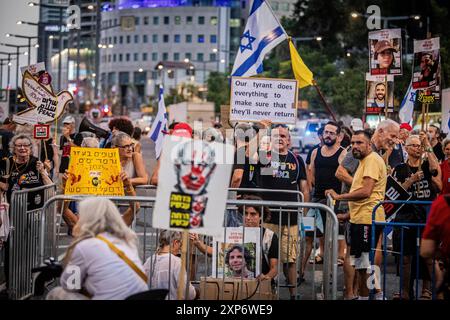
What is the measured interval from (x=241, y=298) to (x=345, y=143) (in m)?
7.57

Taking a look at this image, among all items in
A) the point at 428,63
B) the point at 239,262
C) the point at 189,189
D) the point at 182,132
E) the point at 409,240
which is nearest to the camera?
the point at 189,189

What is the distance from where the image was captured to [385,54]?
17422 millimetres

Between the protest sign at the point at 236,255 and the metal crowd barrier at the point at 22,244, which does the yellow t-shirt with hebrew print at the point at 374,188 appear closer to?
the protest sign at the point at 236,255

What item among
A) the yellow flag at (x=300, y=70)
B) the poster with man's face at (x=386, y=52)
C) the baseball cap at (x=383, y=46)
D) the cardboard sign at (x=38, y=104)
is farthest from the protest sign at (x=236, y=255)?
the baseball cap at (x=383, y=46)

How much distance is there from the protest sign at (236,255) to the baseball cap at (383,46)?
364 inches

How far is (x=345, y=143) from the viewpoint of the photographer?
1595 centimetres

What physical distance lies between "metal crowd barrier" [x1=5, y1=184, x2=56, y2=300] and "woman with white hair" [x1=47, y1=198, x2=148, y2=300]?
1.94 m

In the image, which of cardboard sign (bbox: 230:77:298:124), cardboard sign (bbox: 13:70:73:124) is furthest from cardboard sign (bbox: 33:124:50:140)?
cardboard sign (bbox: 230:77:298:124)

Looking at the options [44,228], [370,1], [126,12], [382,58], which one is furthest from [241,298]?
[126,12]

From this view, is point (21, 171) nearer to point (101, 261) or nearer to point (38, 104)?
point (101, 261)

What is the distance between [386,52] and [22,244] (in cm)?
978

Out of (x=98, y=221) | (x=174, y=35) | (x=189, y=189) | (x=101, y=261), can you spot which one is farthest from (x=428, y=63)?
(x=174, y=35)

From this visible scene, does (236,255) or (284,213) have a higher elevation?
(284,213)
